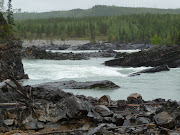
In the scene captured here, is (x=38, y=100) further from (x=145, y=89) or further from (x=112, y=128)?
(x=145, y=89)

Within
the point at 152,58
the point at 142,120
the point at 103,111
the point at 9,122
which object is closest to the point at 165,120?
the point at 142,120

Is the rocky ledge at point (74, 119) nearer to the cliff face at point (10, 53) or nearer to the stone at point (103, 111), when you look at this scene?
the stone at point (103, 111)

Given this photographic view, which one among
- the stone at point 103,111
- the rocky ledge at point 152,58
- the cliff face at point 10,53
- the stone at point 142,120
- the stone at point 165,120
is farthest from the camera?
the rocky ledge at point 152,58

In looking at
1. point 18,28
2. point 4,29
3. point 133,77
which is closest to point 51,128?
point 133,77

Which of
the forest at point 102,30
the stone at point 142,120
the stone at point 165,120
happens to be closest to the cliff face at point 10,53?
the stone at point 142,120

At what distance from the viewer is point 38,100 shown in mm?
10844

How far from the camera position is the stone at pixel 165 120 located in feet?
28.6

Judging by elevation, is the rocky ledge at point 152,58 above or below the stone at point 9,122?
below

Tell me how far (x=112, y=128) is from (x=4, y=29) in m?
29.6

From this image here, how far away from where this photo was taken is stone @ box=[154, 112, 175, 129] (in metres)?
8.71

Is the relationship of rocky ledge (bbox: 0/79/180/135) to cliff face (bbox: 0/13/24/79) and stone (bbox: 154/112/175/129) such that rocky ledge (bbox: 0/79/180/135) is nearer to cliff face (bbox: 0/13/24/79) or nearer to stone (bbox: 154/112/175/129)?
stone (bbox: 154/112/175/129)

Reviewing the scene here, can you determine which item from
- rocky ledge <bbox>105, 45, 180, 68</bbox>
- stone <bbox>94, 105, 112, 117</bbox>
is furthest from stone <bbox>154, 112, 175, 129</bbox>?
rocky ledge <bbox>105, 45, 180, 68</bbox>

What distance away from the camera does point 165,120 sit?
887 centimetres

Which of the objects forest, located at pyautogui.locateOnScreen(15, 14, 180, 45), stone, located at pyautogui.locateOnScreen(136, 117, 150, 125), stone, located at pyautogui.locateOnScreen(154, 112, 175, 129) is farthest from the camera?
forest, located at pyautogui.locateOnScreen(15, 14, 180, 45)
